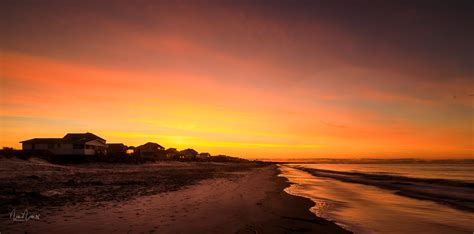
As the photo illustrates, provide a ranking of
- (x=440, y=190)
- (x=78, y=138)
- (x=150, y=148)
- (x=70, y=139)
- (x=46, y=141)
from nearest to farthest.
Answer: (x=440, y=190)
(x=46, y=141)
(x=70, y=139)
(x=78, y=138)
(x=150, y=148)

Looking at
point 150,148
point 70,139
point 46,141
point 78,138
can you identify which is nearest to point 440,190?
point 78,138

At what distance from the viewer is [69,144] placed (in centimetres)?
7194

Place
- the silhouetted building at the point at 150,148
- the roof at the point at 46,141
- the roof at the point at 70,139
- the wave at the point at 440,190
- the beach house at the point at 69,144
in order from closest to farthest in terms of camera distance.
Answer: the wave at the point at 440,190 → the beach house at the point at 69,144 → the roof at the point at 70,139 → the roof at the point at 46,141 → the silhouetted building at the point at 150,148

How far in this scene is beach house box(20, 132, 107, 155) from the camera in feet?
234

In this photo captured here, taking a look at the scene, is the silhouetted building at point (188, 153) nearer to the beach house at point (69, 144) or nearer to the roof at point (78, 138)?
the beach house at point (69, 144)

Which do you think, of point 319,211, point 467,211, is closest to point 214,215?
point 319,211

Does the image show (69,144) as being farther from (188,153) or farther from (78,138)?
(188,153)

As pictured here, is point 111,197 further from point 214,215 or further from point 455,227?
point 455,227

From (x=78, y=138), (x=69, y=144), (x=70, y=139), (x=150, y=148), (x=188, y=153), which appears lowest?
(x=188, y=153)

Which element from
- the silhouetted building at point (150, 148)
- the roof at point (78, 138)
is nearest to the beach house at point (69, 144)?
the roof at point (78, 138)

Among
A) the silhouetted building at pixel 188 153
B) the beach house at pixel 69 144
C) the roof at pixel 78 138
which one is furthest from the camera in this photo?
the silhouetted building at pixel 188 153

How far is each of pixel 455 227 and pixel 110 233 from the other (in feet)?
43.9

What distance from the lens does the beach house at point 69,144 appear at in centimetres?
7125

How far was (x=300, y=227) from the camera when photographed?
11766 mm
